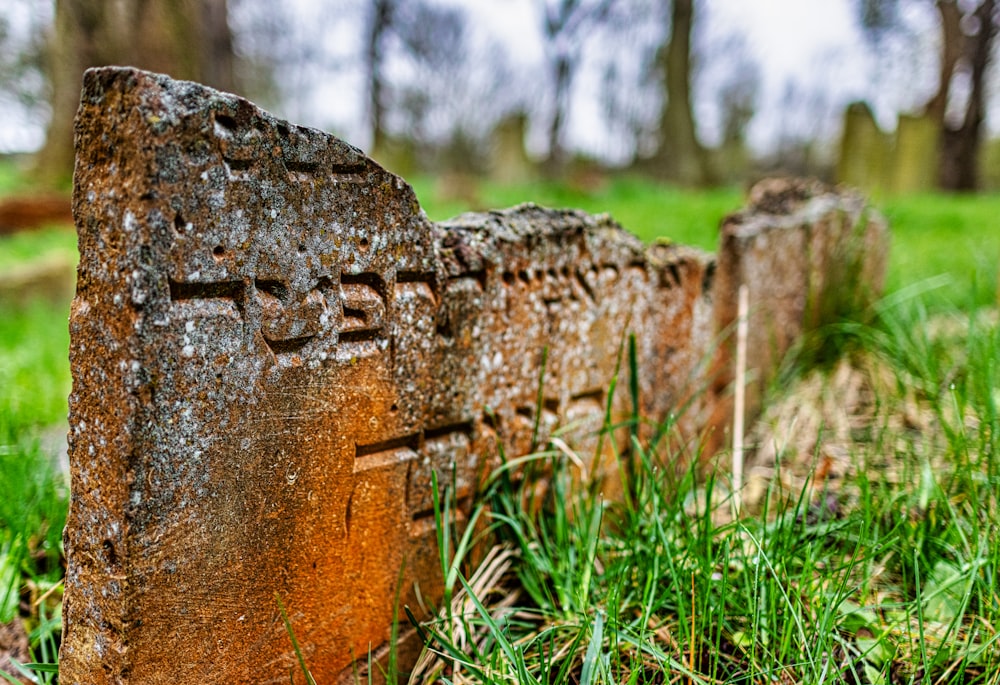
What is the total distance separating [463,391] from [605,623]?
558mm

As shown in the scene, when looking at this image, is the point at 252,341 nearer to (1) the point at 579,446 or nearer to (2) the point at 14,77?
(1) the point at 579,446

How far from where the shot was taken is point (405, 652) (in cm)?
158

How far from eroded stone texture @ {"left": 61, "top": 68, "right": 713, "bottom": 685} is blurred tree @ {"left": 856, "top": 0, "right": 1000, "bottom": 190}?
12.9 m

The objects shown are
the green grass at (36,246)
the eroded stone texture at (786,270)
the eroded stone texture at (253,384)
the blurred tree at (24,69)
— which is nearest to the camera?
the eroded stone texture at (253,384)

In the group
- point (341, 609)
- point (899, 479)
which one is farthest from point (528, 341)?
point (899, 479)

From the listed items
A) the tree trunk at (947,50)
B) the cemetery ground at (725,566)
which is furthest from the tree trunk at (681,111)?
the cemetery ground at (725,566)

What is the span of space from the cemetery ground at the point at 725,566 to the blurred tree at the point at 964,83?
39.6 ft

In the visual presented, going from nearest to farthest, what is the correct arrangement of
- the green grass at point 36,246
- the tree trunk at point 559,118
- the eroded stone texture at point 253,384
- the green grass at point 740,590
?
the eroded stone texture at point 253,384
the green grass at point 740,590
the green grass at point 36,246
the tree trunk at point 559,118

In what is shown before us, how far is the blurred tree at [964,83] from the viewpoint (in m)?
12.2

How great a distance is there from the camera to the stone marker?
1.09m

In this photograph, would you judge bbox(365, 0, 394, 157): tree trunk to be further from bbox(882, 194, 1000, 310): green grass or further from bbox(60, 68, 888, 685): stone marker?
bbox(60, 68, 888, 685): stone marker

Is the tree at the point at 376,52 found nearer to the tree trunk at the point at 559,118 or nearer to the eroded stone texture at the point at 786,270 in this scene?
the tree trunk at the point at 559,118

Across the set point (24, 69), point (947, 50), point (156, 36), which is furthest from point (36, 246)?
point (947, 50)

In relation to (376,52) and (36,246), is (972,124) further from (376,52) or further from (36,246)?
(36,246)
